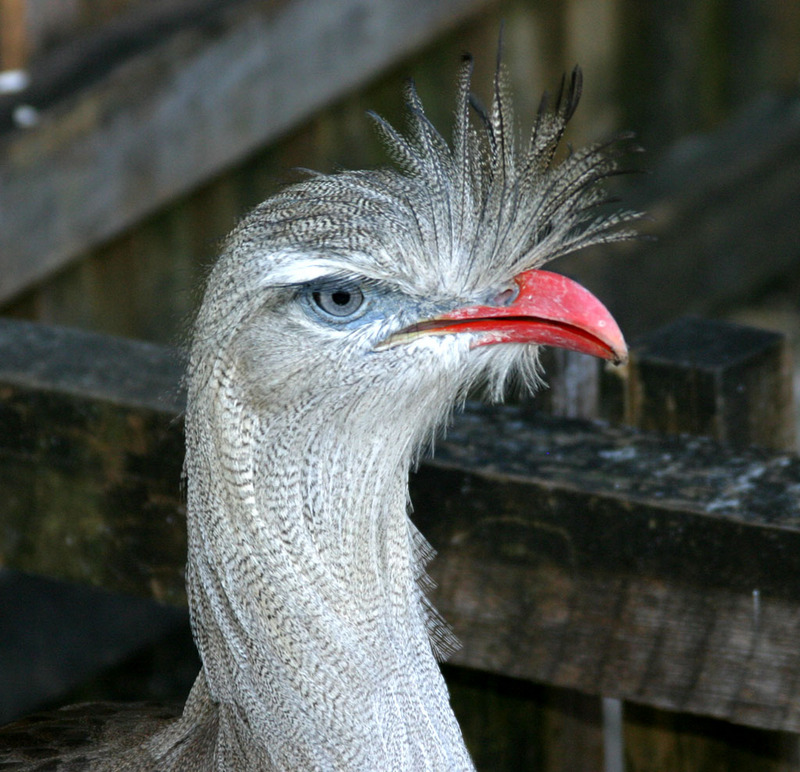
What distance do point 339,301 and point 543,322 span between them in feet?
0.80

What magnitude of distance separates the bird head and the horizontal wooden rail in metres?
0.24

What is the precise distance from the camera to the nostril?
1689mm

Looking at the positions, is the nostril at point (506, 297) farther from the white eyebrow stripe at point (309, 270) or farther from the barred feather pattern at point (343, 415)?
the white eyebrow stripe at point (309, 270)

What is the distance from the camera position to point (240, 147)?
3.74 meters

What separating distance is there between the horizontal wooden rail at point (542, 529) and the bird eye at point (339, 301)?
0.39 m

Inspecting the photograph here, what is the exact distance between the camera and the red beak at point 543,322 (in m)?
1.61

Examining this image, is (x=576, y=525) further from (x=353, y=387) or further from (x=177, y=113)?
(x=177, y=113)

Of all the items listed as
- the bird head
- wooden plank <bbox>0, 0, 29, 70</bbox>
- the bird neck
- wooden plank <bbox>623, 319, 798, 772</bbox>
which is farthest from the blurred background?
the bird head

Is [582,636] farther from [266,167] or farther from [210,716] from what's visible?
[266,167]

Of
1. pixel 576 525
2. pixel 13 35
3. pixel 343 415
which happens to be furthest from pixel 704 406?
pixel 13 35

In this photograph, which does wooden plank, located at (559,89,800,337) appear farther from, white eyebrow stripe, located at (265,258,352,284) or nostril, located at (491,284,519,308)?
white eyebrow stripe, located at (265,258,352,284)


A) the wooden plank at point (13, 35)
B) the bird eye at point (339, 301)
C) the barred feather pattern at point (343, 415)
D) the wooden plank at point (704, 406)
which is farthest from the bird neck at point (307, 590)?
the wooden plank at point (13, 35)

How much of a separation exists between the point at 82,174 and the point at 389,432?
6.24ft

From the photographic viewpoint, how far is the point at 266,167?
4.01 metres
